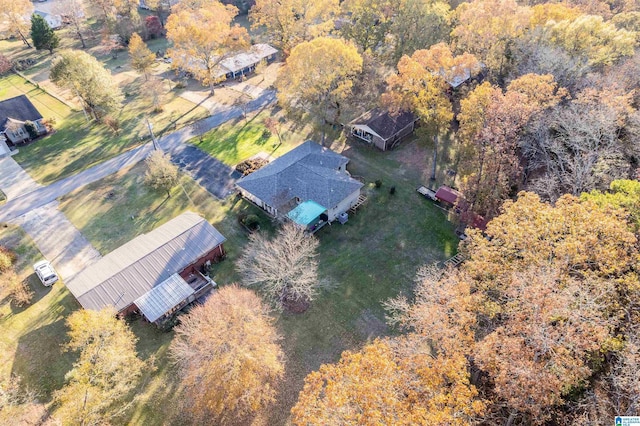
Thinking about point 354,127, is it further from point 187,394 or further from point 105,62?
point 105,62

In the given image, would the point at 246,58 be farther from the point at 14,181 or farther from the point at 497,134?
the point at 497,134

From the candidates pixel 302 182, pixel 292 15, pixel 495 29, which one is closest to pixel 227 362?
pixel 302 182

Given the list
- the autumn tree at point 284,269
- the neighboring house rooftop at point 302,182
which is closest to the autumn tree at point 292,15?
the neighboring house rooftop at point 302,182

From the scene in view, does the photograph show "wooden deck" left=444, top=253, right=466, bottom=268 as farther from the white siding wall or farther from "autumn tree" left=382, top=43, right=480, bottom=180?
"autumn tree" left=382, top=43, right=480, bottom=180

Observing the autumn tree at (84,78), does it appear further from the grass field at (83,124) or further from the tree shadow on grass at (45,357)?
the tree shadow on grass at (45,357)

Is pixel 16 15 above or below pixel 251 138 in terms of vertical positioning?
above

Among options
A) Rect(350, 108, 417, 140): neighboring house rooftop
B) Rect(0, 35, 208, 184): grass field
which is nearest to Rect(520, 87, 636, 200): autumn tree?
Rect(350, 108, 417, 140): neighboring house rooftop
